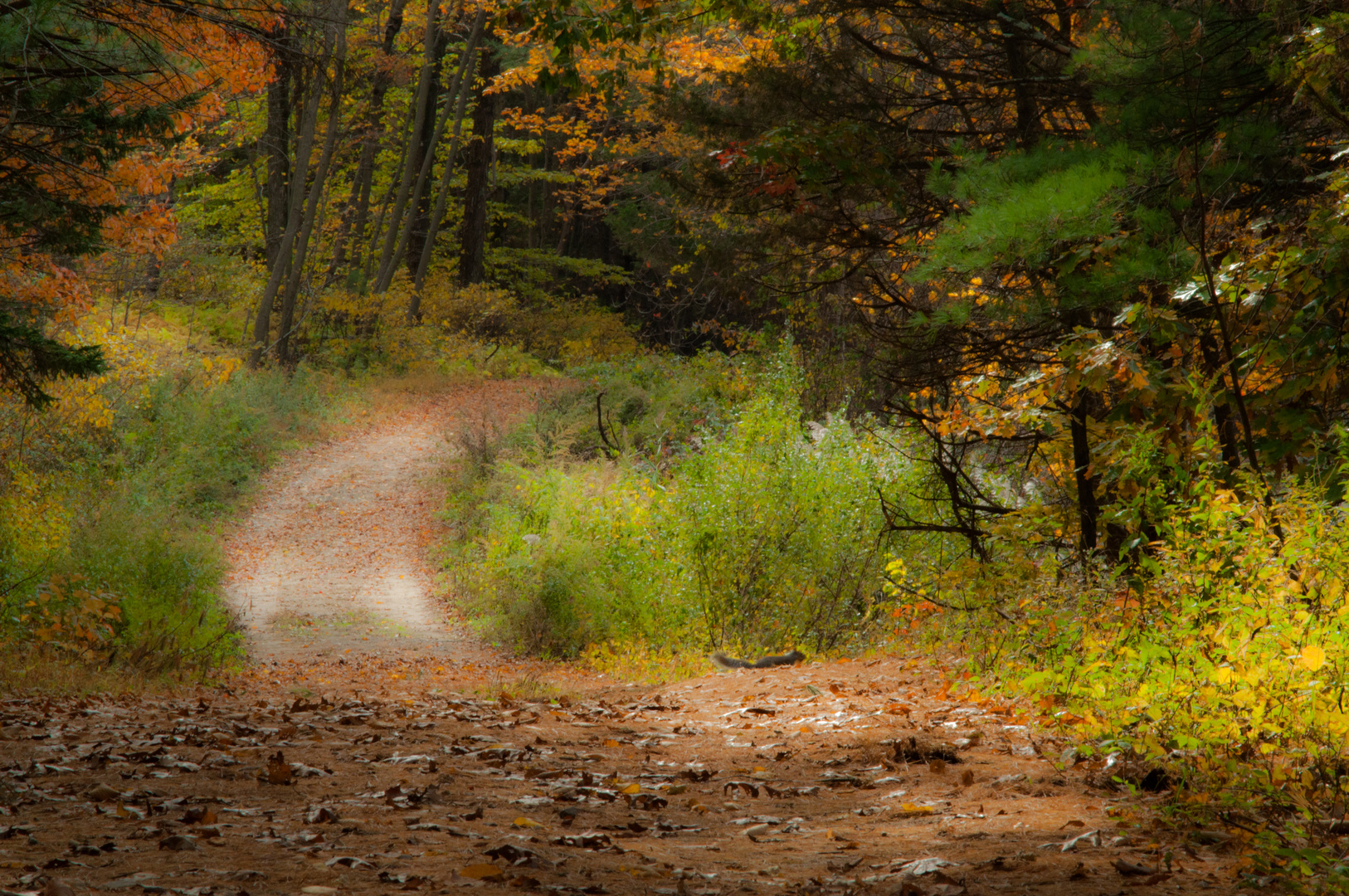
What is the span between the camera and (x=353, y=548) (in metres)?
15.0

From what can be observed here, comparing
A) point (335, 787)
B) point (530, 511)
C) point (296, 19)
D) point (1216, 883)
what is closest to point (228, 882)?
point (335, 787)

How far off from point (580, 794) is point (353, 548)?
37.8 ft

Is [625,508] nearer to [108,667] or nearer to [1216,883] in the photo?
[108,667]

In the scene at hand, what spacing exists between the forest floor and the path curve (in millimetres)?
3358

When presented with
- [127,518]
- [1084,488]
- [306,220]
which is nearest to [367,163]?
[306,220]

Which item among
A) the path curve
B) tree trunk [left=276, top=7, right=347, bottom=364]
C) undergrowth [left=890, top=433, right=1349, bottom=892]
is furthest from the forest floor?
tree trunk [left=276, top=7, right=347, bottom=364]

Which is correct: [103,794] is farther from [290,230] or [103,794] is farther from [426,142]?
[426,142]

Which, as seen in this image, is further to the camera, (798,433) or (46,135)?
(798,433)

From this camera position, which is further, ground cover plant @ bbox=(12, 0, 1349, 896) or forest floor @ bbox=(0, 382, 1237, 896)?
ground cover plant @ bbox=(12, 0, 1349, 896)

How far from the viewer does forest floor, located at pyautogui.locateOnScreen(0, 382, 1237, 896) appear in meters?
3.04

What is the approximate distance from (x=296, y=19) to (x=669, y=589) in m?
5.83

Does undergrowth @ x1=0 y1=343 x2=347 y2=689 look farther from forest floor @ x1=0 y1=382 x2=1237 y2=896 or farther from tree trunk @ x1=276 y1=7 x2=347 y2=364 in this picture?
tree trunk @ x1=276 y1=7 x2=347 y2=364

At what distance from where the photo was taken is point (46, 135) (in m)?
8.55

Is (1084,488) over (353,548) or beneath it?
beneath
